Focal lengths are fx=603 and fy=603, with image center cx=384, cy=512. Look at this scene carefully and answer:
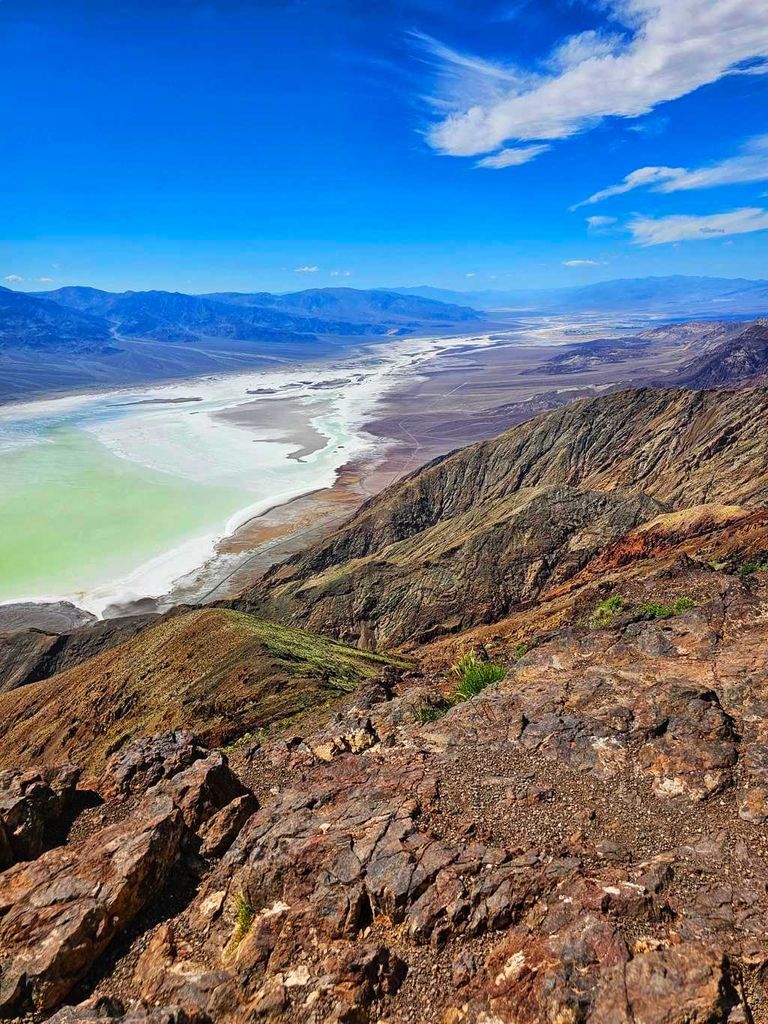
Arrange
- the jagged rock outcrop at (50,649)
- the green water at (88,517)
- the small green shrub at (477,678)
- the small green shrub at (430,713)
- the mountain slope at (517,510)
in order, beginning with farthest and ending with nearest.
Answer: the green water at (88,517), the jagged rock outcrop at (50,649), the mountain slope at (517,510), the small green shrub at (477,678), the small green shrub at (430,713)

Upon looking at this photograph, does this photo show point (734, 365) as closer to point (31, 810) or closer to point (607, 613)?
point (607, 613)

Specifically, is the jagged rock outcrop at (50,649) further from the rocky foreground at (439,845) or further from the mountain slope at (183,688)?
the rocky foreground at (439,845)

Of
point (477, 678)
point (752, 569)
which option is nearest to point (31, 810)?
point (477, 678)

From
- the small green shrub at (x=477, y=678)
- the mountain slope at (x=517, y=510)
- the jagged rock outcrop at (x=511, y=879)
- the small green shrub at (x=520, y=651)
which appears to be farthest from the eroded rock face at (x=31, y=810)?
the mountain slope at (x=517, y=510)

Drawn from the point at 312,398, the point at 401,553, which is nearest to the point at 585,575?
the point at 401,553

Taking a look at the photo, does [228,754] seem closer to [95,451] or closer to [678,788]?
[678,788]

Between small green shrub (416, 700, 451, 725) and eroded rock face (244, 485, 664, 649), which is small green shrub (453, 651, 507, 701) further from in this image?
eroded rock face (244, 485, 664, 649)
